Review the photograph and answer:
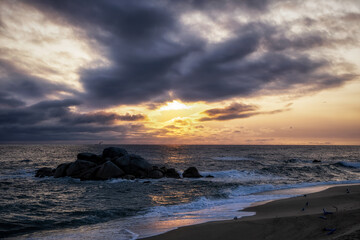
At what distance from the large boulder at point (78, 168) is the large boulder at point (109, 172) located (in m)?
2.57

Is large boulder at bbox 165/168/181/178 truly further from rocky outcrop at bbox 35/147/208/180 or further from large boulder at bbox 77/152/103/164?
large boulder at bbox 77/152/103/164

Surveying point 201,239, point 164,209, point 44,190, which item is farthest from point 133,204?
point 44,190

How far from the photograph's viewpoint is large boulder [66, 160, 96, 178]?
30.3 metres

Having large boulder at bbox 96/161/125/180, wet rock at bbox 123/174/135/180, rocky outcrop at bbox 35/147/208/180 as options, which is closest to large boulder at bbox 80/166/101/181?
rocky outcrop at bbox 35/147/208/180

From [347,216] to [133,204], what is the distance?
12.4 metres

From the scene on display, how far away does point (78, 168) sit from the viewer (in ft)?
101

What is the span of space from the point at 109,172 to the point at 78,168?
491 cm

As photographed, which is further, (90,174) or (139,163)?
(139,163)

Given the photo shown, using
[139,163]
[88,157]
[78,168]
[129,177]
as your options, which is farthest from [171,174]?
[88,157]

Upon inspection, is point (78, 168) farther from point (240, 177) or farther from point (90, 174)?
point (240, 177)

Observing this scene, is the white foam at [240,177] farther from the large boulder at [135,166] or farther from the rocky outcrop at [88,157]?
the rocky outcrop at [88,157]

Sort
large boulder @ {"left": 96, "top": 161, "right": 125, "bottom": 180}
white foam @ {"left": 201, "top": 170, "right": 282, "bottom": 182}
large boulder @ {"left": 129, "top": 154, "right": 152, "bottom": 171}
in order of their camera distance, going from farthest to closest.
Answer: large boulder @ {"left": 129, "top": 154, "right": 152, "bottom": 171}, large boulder @ {"left": 96, "top": 161, "right": 125, "bottom": 180}, white foam @ {"left": 201, "top": 170, "right": 282, "bottom": 182}

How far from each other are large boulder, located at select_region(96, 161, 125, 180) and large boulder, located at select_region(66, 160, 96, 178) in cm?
257

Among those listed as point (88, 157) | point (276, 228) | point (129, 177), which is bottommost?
point (129, 177)
